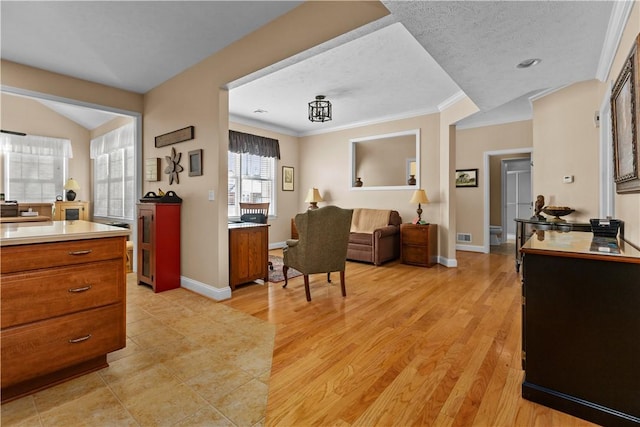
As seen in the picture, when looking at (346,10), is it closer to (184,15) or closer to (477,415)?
(184,15)

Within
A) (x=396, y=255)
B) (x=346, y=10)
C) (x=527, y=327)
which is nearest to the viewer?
(x=527, y=327)

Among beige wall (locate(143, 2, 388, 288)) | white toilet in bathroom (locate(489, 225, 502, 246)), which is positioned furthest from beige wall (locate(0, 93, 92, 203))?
white toilet in bathroom (locate(489, 225, 502, 246))

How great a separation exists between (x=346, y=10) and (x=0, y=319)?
275 centimetres

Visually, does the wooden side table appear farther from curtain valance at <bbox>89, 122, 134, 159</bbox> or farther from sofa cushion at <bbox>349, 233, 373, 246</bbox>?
curtain valance at <bbox>89, 122, 134, 159</bbox>

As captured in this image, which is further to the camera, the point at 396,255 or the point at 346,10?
the point at 396,255

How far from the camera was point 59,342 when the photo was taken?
5.41 feet

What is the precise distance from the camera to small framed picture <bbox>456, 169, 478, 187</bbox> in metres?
6.07

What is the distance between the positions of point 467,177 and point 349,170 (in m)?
2.44

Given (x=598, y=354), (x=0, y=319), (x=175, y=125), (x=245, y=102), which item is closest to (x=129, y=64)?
(x=175, y=125)

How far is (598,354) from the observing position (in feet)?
4.72

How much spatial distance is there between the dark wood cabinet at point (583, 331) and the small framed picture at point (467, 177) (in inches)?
189

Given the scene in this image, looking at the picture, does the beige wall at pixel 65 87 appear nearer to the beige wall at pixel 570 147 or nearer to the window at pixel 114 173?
the window at pixel 114 173

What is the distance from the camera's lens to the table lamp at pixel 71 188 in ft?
20.8

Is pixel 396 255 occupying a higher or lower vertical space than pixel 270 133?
lower
